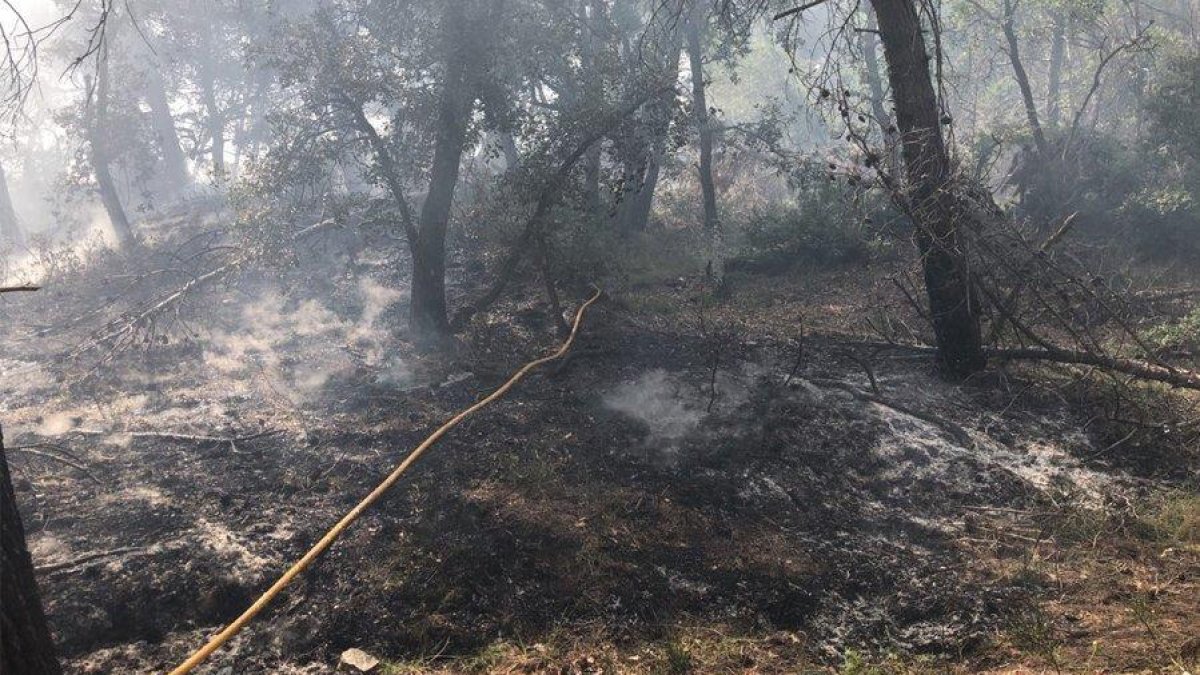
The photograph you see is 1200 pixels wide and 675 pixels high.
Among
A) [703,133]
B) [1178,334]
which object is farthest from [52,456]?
[703,133]

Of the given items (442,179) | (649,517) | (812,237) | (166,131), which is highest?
(166,131)

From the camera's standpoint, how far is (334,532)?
449cm

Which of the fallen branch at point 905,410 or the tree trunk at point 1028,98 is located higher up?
the tree trunk at point 1028,98

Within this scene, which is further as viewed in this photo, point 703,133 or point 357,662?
point 703,133

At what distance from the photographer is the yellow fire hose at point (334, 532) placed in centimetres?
358

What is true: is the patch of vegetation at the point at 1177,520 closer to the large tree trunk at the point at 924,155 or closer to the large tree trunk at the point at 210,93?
the large tree trunk at the point at 924,155

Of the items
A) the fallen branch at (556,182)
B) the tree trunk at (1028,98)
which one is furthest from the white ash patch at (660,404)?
the tree trunk at (1028,98)

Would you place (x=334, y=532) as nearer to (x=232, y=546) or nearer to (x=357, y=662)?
(x=232, y=546)

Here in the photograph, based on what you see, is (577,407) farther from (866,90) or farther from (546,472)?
(866,90)

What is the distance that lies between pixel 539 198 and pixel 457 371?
2.36 metres

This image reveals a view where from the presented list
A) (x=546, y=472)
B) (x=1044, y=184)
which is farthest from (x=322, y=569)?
(x=1044, y=184)

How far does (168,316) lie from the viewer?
11.8 meters

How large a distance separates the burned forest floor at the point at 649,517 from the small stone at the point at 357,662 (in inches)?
2.0

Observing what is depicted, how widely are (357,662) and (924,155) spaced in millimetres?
5554
